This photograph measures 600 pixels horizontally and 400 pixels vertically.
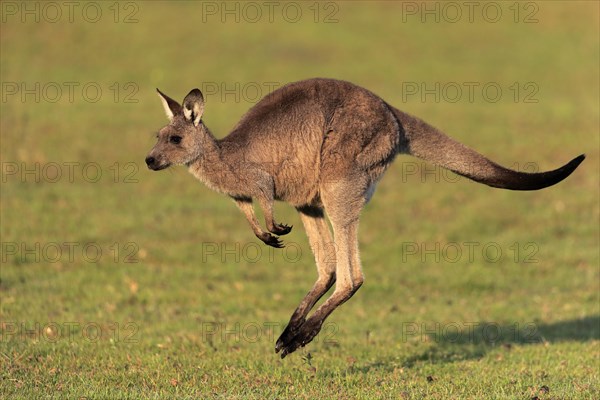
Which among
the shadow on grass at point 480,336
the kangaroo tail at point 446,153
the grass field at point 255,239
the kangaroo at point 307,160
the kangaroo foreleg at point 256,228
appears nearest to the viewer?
the kangaroo foreleg at point 256,228

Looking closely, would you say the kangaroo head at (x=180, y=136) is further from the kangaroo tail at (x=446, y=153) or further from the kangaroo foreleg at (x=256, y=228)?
the kangaroo tail at (x=446, y=153)

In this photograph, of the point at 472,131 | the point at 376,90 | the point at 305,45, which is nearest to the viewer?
the point at 472,131

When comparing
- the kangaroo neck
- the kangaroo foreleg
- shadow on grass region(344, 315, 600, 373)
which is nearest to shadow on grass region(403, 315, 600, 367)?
shadow on grass region(344, 315, 600, 373)

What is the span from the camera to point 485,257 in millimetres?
14219

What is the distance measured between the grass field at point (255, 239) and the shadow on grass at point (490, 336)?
40 mm

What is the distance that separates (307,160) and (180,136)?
1.06 m

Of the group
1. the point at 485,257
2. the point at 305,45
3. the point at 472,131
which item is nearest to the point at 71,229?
the point at 485,257

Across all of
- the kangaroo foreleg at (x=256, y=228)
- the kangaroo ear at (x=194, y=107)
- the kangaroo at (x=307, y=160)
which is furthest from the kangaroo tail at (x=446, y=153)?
the kangaroo ear at (x=194, y=107)

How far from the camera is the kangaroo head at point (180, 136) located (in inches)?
286

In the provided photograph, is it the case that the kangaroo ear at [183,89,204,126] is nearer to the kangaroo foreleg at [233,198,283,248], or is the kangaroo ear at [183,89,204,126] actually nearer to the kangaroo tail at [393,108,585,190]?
the kangaroo foreleg at [233,198,283,248]

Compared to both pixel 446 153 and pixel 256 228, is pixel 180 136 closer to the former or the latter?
pixel 256 228

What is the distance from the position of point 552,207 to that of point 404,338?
6904mm

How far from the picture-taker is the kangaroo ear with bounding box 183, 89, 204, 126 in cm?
728

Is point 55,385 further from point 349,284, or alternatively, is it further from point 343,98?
point 343,98
